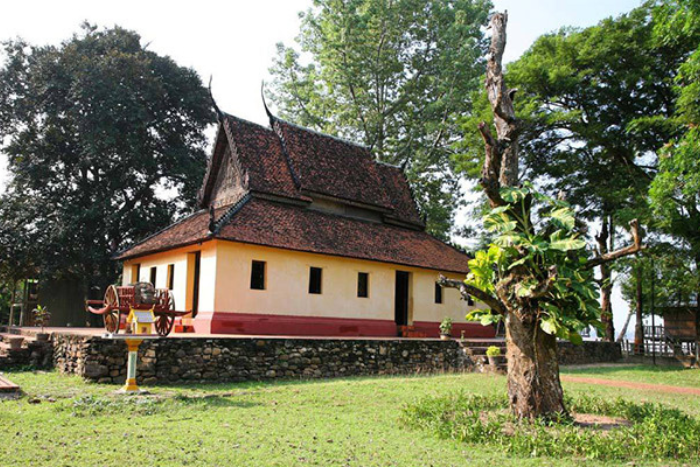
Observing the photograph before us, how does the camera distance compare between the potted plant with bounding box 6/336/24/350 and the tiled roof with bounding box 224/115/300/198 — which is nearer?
the potted plant with bounding box 6/336/24/350

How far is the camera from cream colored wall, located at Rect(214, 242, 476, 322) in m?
15.5

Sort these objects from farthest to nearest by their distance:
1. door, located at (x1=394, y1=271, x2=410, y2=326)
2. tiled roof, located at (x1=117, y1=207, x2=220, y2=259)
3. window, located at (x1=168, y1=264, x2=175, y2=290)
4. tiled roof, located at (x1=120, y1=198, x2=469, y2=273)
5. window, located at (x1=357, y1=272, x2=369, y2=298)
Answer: door, located at (x1=394, y1=271, x2=410, y2=326) < window, located at (x1=357, y1=272, x2=369, y2=298) < window, located at (x1=168, y1=264, x2=175, y2=290) < tiled roof, located at (x1=117, y1=207, x2=220, y2=259) < tiled roof, located at (x1=120, y1=198, x2=469, y2=273)

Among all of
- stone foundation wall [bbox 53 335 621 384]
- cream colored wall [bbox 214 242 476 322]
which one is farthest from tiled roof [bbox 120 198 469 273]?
stone foundation wall [bbox 53 335 621 384]

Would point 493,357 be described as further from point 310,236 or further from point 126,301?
point 126,301

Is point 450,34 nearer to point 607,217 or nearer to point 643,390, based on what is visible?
point 607,217

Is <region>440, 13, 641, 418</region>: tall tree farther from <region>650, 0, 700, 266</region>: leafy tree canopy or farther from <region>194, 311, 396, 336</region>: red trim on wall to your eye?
<region>194, 311, 396, 336</region>: red trim on wall

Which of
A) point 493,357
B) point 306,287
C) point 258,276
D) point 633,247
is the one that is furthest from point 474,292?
point 306,287

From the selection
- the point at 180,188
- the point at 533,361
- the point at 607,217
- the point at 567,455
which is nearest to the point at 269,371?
the point at 533,361

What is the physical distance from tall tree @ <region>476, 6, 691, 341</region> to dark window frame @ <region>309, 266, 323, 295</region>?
9.18 m

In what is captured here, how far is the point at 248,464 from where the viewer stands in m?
5.41

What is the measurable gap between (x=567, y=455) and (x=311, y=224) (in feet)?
42.9

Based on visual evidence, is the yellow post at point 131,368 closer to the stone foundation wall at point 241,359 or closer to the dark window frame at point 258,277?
the stone foundation wall at point 241,359

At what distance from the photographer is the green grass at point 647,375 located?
612 inches

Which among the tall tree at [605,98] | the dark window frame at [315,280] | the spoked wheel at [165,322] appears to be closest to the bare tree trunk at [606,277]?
the tall tree at [605,98]
